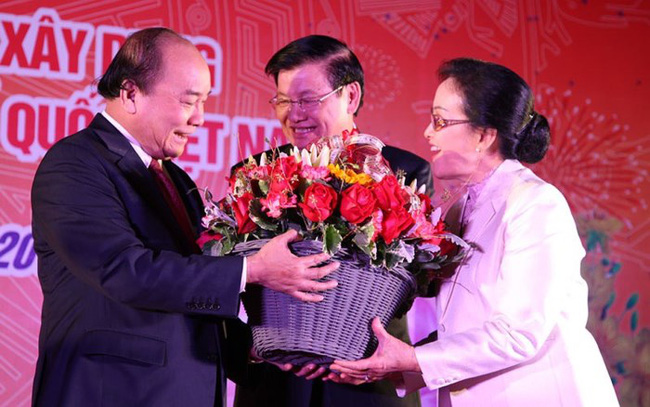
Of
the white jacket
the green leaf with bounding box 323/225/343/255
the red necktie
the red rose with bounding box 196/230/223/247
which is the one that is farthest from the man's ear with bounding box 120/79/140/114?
the white jacket

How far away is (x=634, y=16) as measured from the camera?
15.6 ft

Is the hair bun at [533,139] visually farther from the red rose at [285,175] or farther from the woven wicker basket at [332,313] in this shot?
the red rose at [285,175]

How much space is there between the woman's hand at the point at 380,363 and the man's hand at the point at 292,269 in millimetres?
181

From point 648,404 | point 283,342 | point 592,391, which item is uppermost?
point 283,342

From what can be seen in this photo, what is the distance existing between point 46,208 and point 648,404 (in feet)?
11.8

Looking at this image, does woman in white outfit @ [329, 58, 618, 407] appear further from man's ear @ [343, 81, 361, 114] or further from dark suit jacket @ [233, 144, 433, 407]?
man's ear @ [343, 81, 361, 114]

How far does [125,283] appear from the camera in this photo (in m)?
2.07

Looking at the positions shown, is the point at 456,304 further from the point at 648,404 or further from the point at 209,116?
the point at 648,404

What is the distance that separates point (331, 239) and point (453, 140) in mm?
610

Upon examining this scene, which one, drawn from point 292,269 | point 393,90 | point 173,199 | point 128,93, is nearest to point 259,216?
point 292,269

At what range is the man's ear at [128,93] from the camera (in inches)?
94.3

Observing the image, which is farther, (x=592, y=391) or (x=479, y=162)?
(x=479, y=162)

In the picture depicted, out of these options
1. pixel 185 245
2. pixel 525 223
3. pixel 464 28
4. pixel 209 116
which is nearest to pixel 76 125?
pixel 209 116

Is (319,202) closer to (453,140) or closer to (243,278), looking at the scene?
(243,278)
